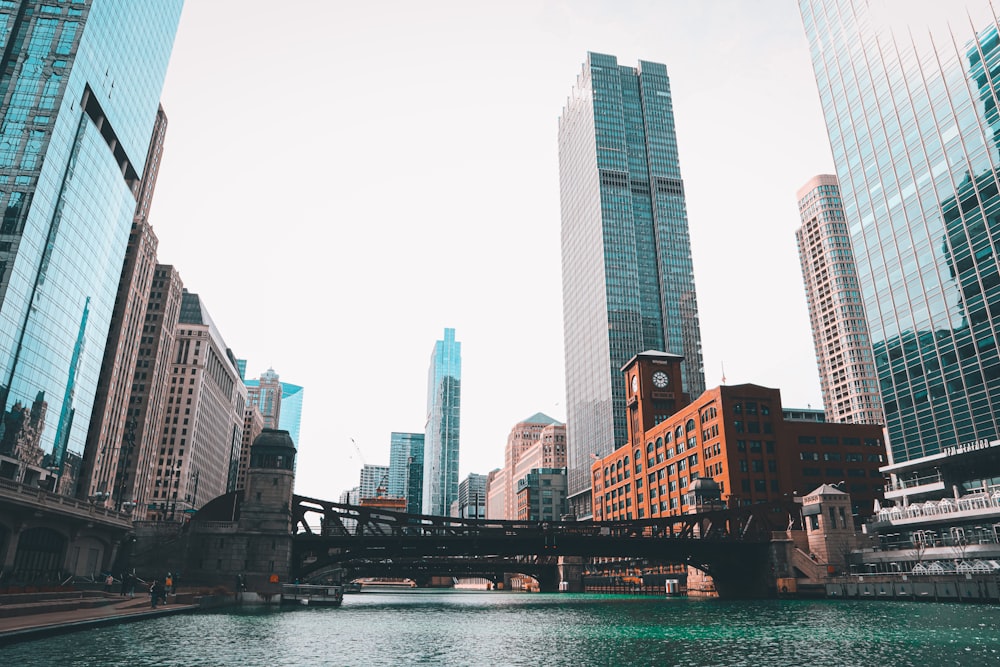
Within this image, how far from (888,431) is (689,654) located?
82488mm

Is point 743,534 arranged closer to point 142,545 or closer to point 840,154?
point 840,154

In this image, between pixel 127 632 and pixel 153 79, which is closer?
pixel 127 632

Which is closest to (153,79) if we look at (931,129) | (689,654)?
(931,129)

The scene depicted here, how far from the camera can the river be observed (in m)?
30.3

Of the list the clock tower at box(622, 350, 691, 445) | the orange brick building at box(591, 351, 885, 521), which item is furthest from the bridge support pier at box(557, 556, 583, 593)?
the clock tower at box(622, 350, 691, 445)

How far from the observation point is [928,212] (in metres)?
95.6

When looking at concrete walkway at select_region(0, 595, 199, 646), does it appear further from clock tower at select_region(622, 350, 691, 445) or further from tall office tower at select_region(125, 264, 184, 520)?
tall office tower at select_region(125, 264, 184, 520)

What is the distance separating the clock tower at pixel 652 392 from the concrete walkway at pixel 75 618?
11195 centimetres

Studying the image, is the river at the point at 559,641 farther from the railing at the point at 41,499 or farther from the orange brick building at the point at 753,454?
the orange brick building at the point at 753,454

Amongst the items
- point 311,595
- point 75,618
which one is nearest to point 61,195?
point 311,595

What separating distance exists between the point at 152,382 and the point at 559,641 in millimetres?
157043

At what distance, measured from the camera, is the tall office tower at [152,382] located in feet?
536

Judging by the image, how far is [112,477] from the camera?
15038cm

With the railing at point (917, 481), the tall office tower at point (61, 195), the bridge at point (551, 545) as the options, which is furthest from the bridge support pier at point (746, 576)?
the tall office tower at point (61, 195)
